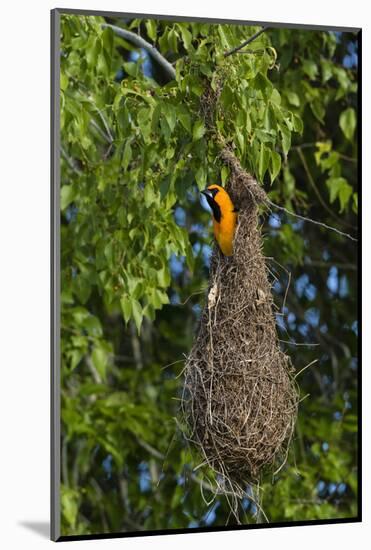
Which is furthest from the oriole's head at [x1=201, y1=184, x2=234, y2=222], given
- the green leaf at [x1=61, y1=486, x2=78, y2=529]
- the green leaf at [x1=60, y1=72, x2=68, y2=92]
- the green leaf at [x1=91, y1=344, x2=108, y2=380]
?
the green leaf at [x1=61, y1=486, x2=78, y2=529]

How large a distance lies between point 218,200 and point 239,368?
0.62m

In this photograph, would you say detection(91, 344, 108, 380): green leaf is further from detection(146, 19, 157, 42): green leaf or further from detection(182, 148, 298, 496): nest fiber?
detection(146, 19, 157, 42): green leaf

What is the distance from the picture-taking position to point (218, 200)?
4477 millimetres

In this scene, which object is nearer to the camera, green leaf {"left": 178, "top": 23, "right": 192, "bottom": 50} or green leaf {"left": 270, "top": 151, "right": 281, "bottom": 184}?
green leaf {"left": 270, "top": 151, "right": 281, "bottom": 184}

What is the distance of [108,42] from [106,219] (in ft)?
3.07

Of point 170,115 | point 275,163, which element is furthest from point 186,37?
point 275,163

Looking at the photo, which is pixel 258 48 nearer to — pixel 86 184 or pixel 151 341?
pixel 86 184

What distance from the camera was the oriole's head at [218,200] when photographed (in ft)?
14.7

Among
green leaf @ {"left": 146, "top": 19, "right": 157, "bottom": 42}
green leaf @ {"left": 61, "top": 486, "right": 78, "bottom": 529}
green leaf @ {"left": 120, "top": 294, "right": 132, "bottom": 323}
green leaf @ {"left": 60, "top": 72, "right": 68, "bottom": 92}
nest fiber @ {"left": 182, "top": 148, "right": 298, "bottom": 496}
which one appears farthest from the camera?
green leaf @ {"left": 61, "top": 486, "right": 78, "bottom": 529}

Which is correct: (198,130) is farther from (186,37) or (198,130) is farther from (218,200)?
(186,37)

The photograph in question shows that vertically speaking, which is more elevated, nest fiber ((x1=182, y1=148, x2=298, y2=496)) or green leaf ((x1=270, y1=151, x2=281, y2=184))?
green leaf ((x1=270, y1=151, x2=281, y2=184))

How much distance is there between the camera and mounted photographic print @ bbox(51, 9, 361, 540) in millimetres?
4449

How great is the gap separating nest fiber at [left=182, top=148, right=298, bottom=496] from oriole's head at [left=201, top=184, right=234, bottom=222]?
3cm

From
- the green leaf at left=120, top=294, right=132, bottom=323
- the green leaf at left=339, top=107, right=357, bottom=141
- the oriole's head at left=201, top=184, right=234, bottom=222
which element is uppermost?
the green leaf at left=339, top=107, right=357, bottom=141
